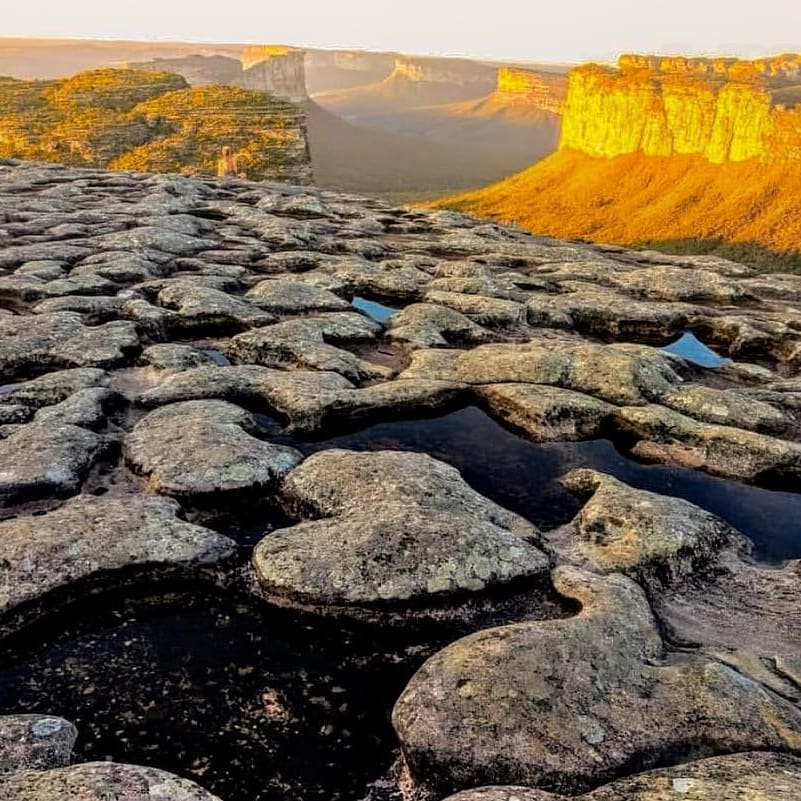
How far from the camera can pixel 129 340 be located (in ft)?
51.2

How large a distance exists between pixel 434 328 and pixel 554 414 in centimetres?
520

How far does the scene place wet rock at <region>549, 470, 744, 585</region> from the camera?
350 inches

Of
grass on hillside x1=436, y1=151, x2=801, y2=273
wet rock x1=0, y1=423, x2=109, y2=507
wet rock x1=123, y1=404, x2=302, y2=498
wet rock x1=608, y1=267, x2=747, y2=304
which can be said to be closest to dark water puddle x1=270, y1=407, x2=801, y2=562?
wet rock x1=123, y1=404, x2=302, y2=498

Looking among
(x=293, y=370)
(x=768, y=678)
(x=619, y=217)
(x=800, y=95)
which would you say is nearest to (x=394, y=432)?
(x=293, y=370)

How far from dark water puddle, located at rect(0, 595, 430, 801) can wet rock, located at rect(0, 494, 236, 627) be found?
1.17ft

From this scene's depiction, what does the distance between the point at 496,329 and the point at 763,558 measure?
371 inches

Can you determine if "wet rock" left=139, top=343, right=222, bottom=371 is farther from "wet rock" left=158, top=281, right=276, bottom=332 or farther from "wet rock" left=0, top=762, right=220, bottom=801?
"wet rock" left=0, top=762, right=220, bottom=801

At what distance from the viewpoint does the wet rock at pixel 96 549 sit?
25.7 ft

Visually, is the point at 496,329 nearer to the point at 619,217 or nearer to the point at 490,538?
the point at 490,538

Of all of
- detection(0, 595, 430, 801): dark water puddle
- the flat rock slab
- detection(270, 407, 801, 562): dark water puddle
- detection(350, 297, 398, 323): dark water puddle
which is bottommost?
detection(0, 595, 430, 801): dark water puddle

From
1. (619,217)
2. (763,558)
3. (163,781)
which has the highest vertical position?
(163,781)

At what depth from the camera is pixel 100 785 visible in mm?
5168

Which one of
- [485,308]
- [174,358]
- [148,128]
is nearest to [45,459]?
[174,358]

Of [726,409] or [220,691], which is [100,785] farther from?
[726,409]
